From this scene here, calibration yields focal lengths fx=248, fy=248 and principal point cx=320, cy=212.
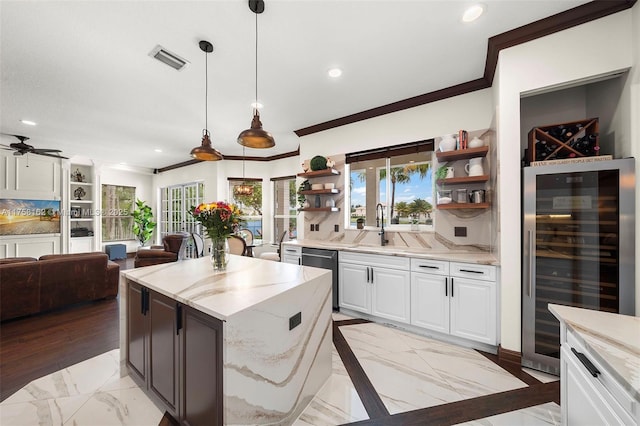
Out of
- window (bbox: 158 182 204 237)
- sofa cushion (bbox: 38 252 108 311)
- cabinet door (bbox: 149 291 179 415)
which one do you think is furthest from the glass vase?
window (bbox: 158 182 204 237)

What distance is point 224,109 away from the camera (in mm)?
3637

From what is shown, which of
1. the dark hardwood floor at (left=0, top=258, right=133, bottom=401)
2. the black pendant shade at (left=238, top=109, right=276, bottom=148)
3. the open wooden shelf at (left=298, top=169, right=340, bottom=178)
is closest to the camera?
the black pendant shade at (left=238, top=109, right=276, bottom=148)

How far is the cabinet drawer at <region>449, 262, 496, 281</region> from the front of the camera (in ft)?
7.87

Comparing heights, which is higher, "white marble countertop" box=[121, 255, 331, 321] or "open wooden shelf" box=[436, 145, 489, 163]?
"open wooden shelf" box=[436, 145, 489, 163]

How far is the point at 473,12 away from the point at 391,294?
9.11 feet

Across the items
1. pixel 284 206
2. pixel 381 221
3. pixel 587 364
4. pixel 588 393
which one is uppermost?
pixel 284 206

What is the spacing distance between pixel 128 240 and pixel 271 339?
889cm

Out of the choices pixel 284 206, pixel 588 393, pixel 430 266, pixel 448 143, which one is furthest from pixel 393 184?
pixel 284 206

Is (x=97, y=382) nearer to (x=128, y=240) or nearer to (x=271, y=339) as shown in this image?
(x=271, y=339)

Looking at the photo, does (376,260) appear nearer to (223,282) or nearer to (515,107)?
(223,282)

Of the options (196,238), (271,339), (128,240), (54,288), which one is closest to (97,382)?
(271,339)

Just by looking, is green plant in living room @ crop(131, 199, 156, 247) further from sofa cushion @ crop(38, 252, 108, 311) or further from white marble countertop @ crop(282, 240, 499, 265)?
white marble countertop @ crop(282, 240, 499, 265)

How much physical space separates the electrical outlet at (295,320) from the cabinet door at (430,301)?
169cm

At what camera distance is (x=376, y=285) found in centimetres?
310
